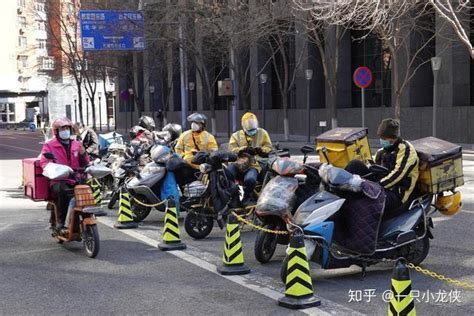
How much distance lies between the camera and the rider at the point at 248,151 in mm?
9883

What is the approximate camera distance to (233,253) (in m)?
7.21

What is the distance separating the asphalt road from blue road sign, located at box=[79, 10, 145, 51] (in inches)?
940

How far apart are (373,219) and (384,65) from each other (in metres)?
28.9

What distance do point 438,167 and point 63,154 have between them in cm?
469

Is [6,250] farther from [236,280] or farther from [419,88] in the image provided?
[419,88]

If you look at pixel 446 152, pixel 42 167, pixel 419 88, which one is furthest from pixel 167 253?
pixel 419 88

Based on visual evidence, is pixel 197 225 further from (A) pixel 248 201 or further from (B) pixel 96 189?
(B) pixel 96 189

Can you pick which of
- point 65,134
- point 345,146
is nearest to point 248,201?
point 345,146

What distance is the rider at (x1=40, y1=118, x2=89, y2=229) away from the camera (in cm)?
855

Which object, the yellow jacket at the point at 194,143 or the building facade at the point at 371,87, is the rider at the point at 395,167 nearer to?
the yellow jacket at the point at 194,143

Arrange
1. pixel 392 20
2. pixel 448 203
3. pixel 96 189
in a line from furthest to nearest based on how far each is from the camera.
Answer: pixel 392 20 < pixel 96 189 < pixel 448 203

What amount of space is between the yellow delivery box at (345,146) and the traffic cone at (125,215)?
3499 mm

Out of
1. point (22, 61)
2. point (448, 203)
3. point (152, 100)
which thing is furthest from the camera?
point (22, 61)

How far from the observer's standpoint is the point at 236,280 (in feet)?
22.7
